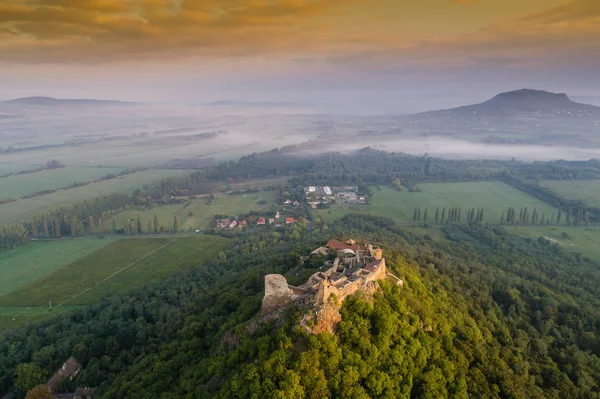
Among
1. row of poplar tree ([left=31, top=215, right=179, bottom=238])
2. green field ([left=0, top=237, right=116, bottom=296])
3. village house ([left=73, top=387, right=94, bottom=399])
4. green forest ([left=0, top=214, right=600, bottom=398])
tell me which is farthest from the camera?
row of poplar tree ([left=31, top=215, right=179, bottom=238])

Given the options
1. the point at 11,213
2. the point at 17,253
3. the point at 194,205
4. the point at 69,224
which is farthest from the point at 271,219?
the point at 11,213

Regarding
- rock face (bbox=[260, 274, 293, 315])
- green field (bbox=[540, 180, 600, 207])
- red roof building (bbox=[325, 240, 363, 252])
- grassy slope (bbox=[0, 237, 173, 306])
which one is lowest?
grassy slope (bbox=[0, 237, 173, 306])

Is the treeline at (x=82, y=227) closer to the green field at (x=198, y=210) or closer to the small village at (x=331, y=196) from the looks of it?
the green field at (x=198, y=210)

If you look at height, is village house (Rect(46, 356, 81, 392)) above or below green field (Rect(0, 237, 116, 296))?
above

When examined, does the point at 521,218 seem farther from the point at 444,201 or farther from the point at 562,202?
the point at 444,201

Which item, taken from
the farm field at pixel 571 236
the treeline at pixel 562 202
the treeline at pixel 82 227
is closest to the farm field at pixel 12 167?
the treeline at pixel 82 227

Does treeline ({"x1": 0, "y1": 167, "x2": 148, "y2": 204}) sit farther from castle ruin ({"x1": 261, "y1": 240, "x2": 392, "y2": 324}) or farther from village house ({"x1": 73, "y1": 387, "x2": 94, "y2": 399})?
castle ruin ({"x1": 261, "y1": 240, "x2": 392, "y2": 324})

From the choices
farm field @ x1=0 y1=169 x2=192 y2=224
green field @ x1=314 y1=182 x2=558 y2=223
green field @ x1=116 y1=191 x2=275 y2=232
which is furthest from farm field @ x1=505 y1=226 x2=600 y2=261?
farm field @ x1=0 y1=169 x2=192 y2=224
